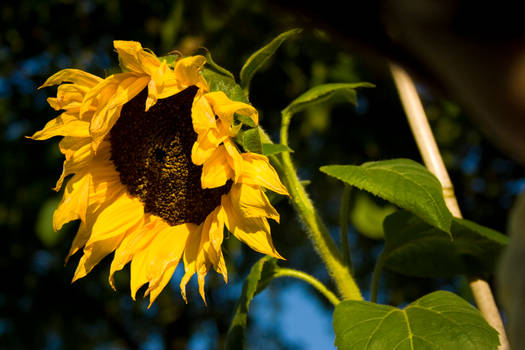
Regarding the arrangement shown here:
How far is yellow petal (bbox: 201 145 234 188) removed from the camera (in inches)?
38.1

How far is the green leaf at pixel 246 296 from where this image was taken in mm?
1076

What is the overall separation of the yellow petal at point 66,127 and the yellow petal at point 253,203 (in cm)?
33

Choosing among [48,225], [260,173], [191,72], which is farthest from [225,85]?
[48,225]

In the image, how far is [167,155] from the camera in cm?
107

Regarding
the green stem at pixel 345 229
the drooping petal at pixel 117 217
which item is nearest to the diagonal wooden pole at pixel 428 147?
the green stem at pixel 345 229

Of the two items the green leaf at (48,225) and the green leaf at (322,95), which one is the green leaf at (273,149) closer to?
the green leaf at (322,95)

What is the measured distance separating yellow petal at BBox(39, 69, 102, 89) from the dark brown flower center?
0.24 ft

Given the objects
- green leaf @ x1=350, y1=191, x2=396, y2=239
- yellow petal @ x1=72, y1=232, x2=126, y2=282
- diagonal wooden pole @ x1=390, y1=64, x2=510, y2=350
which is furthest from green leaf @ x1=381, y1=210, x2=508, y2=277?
green leaf @ x1=350, y1=191, x2=396, y2=239

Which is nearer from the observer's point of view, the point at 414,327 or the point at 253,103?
the point at 414,327

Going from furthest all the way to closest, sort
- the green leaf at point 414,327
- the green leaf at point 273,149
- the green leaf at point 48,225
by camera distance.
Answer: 1. the green leaf at point 48,225
2. the green leaf at point 273,149
3. the green leaf at point 414,327

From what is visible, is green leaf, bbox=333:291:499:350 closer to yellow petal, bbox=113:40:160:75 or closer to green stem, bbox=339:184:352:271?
green stem, bbox=339:184:352:271

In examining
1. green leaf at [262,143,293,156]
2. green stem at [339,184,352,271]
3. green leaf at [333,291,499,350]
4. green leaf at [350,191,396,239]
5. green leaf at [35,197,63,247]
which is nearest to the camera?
green leaf at [333,291,499,350]

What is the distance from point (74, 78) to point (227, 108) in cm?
32

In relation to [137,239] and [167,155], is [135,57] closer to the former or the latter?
[167,155]
